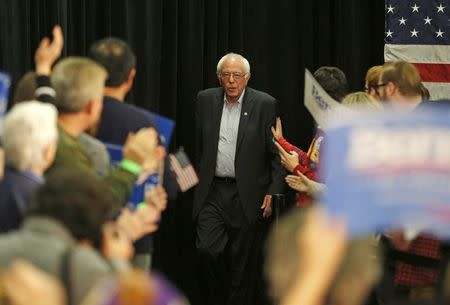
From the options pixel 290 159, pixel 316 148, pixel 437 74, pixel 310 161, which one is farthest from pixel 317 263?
pixel 437 74

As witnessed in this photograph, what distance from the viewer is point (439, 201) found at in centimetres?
254

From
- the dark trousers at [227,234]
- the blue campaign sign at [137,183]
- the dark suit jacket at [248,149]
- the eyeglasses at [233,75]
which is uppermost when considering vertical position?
the eyeglasses at [233,75]

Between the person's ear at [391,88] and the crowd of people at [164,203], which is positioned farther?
the person's ear at [391,88]

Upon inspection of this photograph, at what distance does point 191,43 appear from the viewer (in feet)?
23.6

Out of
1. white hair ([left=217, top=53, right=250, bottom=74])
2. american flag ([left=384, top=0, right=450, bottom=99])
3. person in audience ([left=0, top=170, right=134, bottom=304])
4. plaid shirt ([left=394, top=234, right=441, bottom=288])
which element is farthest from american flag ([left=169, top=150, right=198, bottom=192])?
american flag ([left=384, top=0, right=450, bottom=99])

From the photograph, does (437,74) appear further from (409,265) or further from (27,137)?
(27,137)

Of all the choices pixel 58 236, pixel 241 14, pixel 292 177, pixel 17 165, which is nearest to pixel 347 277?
pixel 58 236

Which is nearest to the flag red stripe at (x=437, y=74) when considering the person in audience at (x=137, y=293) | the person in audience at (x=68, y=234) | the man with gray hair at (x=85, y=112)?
the man with gray hair at (x=85, y=112)

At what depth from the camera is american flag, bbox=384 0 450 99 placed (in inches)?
292

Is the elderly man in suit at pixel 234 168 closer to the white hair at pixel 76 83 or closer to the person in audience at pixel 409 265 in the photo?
the person in audience at pixel 409 265

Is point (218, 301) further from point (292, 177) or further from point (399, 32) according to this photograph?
point (399, 32)

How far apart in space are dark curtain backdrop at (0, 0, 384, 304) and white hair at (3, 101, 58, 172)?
286cm

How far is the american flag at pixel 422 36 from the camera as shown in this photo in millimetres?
7418

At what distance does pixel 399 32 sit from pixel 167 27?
181cm
